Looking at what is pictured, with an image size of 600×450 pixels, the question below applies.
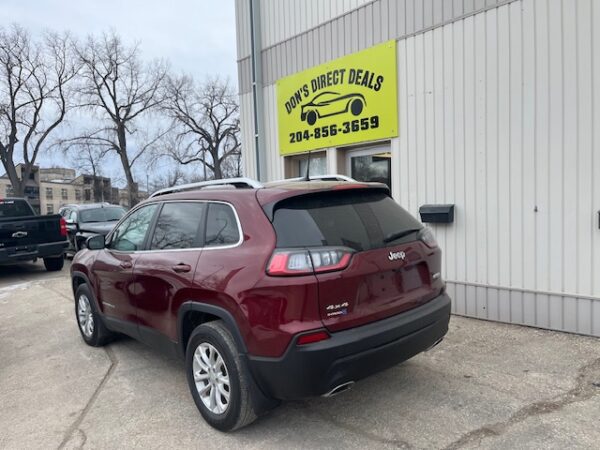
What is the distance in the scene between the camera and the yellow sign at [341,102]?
6523mm

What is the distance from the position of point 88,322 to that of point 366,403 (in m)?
3.40

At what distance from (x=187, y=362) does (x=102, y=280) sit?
1.81m

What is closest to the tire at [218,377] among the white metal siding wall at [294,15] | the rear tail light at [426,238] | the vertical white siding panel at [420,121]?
the rear tail light at [426,238]

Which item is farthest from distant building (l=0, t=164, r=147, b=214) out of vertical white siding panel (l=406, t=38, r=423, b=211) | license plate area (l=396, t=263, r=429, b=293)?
license plate area (l=396, t=263, r=429, b=293)

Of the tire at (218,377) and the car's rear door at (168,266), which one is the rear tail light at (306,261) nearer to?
the tire at (218,377)

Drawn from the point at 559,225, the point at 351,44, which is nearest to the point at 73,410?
the point at 559,225

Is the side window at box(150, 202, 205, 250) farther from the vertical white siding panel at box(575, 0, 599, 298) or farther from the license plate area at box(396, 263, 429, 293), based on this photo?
the vertical white siding panel at box(575, 0, 599, 298)

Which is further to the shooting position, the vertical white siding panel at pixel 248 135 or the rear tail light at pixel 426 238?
the vertical white siding panel at pixel 248 135

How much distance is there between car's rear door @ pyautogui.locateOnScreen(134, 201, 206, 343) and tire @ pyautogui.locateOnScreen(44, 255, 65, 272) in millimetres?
8579

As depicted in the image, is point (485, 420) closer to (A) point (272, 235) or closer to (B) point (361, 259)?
(B) point (361, 259)

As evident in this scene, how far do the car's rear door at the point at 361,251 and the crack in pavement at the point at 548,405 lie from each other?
2.98 ft

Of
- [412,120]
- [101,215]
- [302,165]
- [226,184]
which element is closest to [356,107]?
[412,120]

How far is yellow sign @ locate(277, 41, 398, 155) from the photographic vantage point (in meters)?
6.52

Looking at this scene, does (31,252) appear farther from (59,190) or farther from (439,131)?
(59,190)
